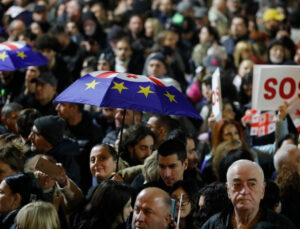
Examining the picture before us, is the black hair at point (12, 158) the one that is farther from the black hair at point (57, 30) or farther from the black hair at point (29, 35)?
the black hair at point (57, 30)

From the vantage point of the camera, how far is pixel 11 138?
884cm

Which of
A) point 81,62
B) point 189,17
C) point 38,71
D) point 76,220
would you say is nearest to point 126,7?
point 189,17

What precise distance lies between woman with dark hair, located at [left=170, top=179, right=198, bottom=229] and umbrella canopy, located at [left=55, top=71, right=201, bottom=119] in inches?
27.1

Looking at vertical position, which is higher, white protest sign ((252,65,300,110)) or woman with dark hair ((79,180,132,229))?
white protest sign ((252,65,300,110))

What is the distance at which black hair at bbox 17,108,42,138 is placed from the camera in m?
9.55

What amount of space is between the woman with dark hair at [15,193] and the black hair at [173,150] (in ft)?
4.24

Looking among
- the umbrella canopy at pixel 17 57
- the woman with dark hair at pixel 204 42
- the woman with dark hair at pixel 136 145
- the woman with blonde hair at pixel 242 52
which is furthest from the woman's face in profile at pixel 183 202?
the woman with blonde hair at pixel 242 52

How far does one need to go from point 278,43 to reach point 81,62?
11.2ft

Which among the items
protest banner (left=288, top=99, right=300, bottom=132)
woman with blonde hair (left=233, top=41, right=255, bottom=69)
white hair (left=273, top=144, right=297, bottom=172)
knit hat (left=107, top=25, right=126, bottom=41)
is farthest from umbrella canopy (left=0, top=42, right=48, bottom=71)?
woman with blonde hair (left=233, top=41, right=255, bottom=69)

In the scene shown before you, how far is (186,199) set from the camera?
282 inches

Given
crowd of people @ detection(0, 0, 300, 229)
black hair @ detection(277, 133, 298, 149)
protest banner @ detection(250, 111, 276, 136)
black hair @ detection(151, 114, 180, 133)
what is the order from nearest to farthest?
crowd of people @ detection(0, 0, 300, 229), black hair @ detection(277, 133, 298, 149), black hair @ detection(151, 114, 180, 133), protest banner @ detection(250, 111, 276, 136)

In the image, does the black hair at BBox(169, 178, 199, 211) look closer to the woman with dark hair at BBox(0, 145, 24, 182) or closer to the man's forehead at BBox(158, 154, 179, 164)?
the man's forehead at BBox(158, 154, 179, 164)

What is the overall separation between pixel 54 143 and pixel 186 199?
2248 millimetres

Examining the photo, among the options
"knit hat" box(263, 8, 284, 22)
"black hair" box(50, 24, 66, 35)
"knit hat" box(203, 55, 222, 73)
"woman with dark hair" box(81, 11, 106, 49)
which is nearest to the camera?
"knit hat" box(203, 55, 222, 73)
